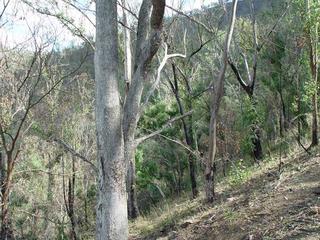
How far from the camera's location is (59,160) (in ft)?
67.6

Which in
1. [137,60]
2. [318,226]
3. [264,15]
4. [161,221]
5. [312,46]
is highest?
[264,15]

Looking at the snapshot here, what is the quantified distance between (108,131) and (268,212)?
363cm

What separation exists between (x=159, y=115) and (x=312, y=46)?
13.3m

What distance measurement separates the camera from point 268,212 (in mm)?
6938

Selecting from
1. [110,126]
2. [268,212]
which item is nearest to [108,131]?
[110,126]

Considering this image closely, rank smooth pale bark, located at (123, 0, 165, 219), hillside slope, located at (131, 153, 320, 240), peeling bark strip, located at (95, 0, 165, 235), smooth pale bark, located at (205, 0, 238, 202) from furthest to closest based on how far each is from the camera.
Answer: smooth pale bark, located at (205, 0, 238, 202) < hillside slope, located at (131, 153, 320, 240) < smooth pale bark, located at (123, 0, 165, 219) < peeling bark strip, located at (95, 0, 165, 235)

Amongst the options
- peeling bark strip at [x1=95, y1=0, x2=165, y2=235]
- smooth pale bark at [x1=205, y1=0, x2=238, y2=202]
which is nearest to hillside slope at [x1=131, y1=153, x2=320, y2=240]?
smooth pale bark at [x1=205, y1=0, x2=238, y2=202]

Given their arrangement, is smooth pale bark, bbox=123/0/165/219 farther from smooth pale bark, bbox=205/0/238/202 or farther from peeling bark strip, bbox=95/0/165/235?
smooth pale bark, bbox=205/0/238/202

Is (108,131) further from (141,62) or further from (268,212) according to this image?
(268,212)

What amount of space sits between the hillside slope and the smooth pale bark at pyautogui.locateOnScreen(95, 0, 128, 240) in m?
2.47

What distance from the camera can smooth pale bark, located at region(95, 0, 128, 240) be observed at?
169 inches

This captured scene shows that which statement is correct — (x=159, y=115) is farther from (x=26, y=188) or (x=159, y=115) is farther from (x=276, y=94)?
(x=26, y=188)

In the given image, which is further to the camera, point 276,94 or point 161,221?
point 276,94

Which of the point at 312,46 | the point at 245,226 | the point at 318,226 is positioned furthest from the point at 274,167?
the point at 318,226
